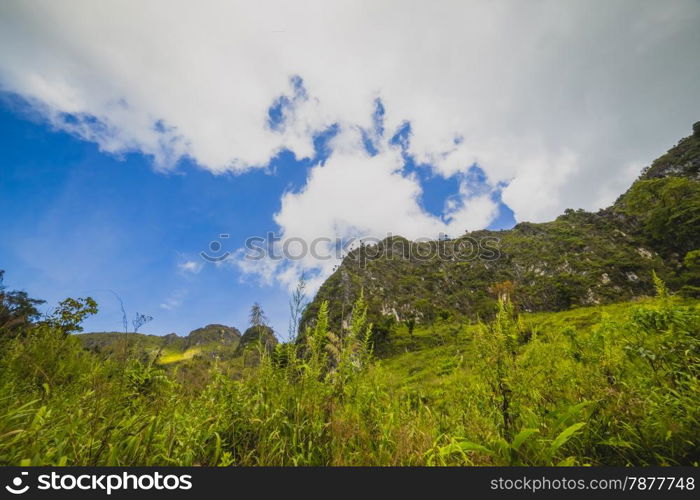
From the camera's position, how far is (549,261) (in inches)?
3265

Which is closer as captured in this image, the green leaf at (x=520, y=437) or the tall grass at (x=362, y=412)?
the green leaf at (x=520, y=437)

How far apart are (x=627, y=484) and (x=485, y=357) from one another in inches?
54.1

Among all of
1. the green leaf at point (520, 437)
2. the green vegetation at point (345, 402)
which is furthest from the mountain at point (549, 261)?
the green leaf at point (520, 437)

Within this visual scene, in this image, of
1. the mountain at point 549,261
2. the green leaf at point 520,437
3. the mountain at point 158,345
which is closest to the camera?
the green leaf at point 520,437

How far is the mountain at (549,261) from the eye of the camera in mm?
48763

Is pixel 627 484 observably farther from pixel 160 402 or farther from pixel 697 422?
pixel 160 402

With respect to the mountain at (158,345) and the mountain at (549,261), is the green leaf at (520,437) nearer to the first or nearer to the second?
the mountain at (158,345)

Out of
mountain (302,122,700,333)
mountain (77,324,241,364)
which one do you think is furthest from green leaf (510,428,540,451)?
mountain (302,122,700,333)

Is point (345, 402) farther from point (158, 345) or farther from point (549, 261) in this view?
point (549, 261)

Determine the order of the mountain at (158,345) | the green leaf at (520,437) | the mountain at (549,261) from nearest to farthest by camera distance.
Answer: the green leaf at (520,437)
the mountain at (158,345)
the mountain at (549,261)

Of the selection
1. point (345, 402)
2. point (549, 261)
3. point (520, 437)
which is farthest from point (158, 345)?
point (549, 261)

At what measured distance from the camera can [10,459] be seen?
6.20 ft

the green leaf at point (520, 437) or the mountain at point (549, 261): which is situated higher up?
the mountain at point (549, 261)

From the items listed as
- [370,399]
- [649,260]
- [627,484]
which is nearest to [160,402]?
[370,399]
